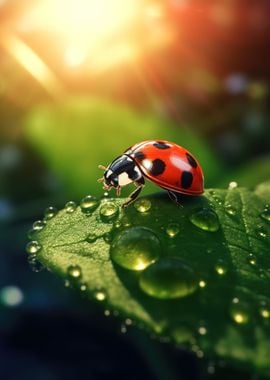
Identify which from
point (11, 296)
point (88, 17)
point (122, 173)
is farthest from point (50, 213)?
point (88, 17)

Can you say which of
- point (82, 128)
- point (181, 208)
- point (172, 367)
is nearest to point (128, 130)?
point (82, 128)

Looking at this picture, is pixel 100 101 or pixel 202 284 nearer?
pixel 202 284

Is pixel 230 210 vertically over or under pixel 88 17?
under

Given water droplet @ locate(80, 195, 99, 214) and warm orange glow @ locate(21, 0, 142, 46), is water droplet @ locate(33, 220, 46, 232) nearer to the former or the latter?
water droplet @ locate(80, 195, 99, 214)

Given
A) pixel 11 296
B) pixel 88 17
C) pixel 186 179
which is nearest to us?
pixel 186 179

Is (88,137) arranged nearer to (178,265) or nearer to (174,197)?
(174,197)

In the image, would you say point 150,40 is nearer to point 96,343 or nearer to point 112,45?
point 112,45
